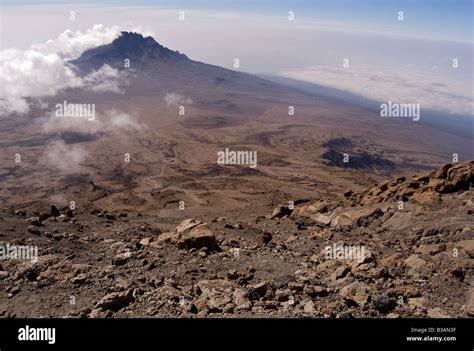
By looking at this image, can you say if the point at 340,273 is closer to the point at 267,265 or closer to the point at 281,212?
the point at 267,265

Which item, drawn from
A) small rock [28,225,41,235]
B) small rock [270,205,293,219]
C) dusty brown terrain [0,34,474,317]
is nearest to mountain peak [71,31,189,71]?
dusty brown terrain [0,34,474,317]

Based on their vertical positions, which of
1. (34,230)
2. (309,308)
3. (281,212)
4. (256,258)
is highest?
(309,308)

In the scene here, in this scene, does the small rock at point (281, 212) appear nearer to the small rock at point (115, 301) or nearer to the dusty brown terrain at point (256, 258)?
the dusty brown terrain at point (256, 258)

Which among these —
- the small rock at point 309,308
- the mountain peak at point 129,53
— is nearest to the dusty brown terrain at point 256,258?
the small rock at point 309,308

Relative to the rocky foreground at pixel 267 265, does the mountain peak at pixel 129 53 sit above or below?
above

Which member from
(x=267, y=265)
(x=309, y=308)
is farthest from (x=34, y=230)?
(x=309, y=308)
